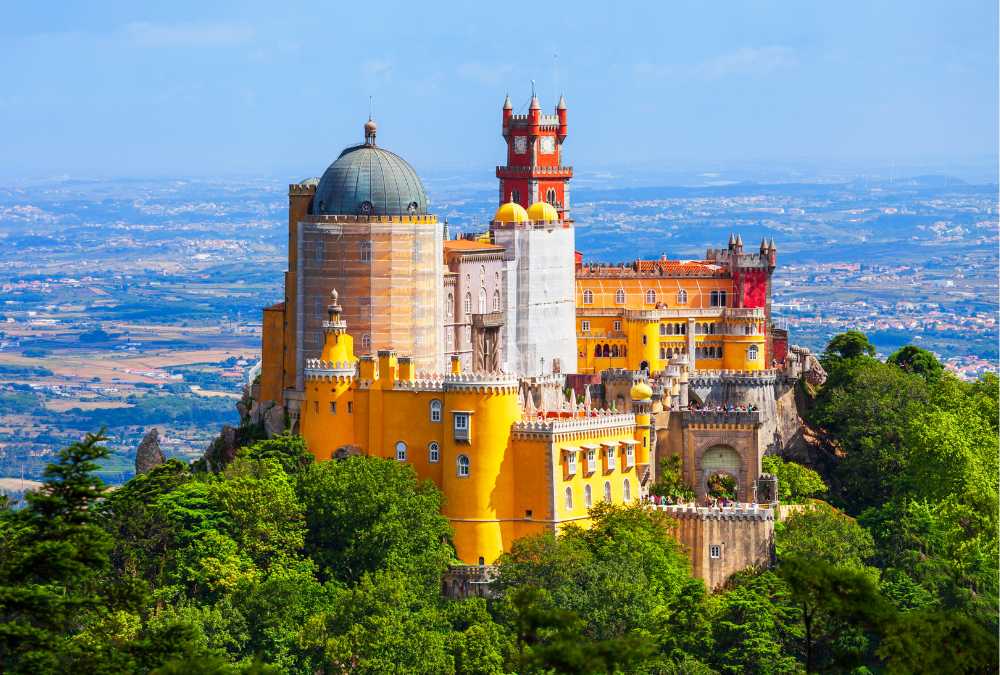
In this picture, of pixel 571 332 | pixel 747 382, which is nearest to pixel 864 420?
pixel 747 382

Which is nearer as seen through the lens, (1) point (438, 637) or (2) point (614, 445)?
(1) point (438, 637)

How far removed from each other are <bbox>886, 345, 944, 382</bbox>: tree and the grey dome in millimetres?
38228

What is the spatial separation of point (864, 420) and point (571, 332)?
18121 mm

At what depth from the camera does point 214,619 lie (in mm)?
107688

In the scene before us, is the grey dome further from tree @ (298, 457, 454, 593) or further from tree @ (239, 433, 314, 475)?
tree @ (298, 457, 454, 593)

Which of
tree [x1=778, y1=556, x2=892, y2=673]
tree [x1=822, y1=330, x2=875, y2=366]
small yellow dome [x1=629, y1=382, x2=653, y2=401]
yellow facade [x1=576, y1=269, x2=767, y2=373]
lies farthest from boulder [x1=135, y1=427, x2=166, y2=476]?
tree [x1=778, y1=556, x2=892, y2=673]

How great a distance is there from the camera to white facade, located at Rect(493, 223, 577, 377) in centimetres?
13825

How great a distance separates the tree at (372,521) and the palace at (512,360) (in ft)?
6.96

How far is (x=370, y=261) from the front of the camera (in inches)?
4926

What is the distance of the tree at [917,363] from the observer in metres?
151

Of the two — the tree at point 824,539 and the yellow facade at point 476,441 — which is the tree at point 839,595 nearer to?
the tree at point 824,539

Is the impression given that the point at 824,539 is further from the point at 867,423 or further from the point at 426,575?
the point at 426,575

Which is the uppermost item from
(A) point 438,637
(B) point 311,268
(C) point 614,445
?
(B) point 311,268

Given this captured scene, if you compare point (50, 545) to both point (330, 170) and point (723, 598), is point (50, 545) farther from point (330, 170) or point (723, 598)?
point (330, 170)
